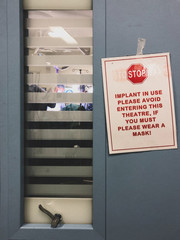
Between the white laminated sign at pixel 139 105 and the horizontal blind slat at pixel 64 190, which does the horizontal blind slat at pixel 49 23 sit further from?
the horizontal blind slat at pixel 64 190

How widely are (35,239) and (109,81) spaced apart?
157 cm

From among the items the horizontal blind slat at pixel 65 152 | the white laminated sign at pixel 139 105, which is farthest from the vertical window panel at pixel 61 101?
the white laminated sign at pixel 139 105

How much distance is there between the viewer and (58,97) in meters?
1.96

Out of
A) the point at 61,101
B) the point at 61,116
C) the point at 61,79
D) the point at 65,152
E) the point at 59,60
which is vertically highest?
the point at 59,60

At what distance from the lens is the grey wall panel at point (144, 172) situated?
1.83 metres

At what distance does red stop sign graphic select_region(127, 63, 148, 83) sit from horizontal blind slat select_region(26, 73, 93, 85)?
36cm

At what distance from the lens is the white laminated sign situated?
1848 mm

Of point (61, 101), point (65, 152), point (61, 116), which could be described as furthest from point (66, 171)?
point (61, 101)

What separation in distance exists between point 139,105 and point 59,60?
0.85 m

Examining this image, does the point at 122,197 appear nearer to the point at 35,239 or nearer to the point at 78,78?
the point at 35,239

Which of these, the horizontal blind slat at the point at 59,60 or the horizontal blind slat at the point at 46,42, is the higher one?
the horizontal blind slat at the point at 46,42

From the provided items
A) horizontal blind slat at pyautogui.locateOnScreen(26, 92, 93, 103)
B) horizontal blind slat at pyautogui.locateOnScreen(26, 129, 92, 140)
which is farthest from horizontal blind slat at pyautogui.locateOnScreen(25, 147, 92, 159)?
horizontal blind slat at pyautogui.locateOnScreen(26, 92, 93, 103)

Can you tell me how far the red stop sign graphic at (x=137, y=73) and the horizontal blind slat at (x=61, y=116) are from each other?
492 millimetres

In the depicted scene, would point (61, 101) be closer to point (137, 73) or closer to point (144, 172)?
point (137, 73)
